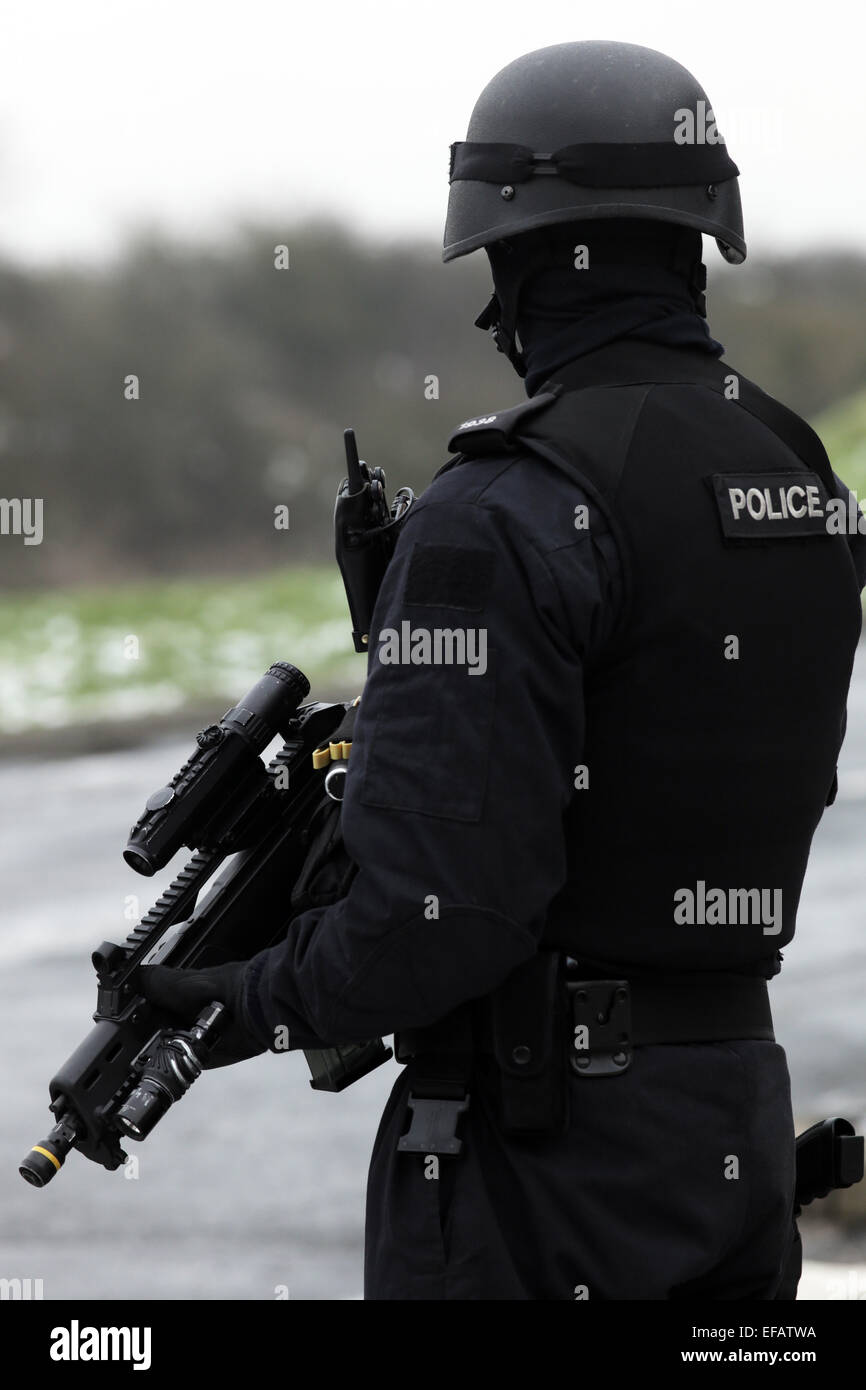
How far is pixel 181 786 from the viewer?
2010mm

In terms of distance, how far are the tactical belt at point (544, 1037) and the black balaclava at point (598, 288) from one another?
66 centimetres

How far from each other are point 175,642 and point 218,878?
14047 mm

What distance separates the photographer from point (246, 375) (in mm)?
24109

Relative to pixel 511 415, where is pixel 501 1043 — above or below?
below

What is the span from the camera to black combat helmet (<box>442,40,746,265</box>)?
186 cm

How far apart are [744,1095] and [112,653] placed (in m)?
14.5

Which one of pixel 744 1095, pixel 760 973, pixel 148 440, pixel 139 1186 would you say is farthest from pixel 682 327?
pixel 148 440

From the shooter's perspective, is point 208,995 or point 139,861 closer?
point 208,995

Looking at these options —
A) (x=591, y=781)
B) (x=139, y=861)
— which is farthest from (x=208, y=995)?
(x=591, y=781)

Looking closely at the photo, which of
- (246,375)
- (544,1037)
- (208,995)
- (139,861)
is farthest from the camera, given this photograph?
(246,375)

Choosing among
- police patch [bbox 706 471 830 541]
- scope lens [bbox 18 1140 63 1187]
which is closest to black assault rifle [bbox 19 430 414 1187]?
scope lens [bbox 18 1140 63 1187]

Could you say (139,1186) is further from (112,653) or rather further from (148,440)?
(148,440)

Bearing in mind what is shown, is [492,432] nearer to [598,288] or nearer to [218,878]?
[598,288]

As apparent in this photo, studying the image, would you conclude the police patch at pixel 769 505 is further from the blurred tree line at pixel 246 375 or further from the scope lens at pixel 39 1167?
the blurred tree line at pixel 246 375
